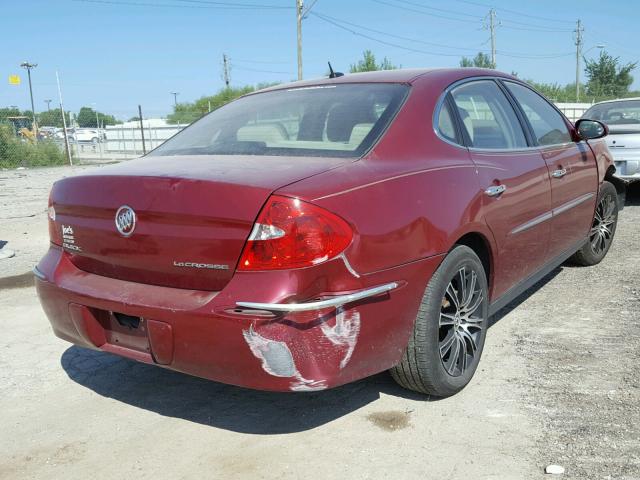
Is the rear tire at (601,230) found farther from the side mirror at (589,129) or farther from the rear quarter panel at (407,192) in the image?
the rear quarter panel at (407,192)

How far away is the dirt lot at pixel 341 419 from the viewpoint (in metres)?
2.51

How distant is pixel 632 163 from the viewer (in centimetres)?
825

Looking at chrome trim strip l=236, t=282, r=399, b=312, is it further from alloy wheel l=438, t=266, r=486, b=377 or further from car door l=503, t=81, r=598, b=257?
car door l=503, t=81, r=598, b=257

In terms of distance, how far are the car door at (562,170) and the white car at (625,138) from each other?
361 cm

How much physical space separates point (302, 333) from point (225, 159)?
Answer: 0.97 metres

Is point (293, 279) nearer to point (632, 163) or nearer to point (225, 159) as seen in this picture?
point (225, 159)

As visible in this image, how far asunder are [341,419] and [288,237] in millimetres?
1081

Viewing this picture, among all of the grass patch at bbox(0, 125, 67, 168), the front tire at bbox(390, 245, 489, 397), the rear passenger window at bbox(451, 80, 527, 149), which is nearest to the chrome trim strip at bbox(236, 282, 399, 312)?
the front tire at bbox(390, 245, 489, 397)

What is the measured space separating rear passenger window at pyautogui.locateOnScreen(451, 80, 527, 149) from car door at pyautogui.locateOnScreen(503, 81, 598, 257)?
0.69 ft

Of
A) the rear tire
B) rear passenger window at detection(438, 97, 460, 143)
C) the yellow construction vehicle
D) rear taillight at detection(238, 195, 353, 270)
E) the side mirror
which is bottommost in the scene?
the rear tire

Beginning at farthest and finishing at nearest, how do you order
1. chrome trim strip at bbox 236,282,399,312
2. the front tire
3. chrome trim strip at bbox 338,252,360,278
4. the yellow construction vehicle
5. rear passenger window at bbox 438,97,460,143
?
the yellow construction vehicle
rear passenger window at bbox 438,97,460,143
the front tire
chrome trim strip at bbox 338,252,360,278
chrome trim strip at bbox 236,282,399,312

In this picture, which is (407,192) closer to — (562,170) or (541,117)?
(562,170)

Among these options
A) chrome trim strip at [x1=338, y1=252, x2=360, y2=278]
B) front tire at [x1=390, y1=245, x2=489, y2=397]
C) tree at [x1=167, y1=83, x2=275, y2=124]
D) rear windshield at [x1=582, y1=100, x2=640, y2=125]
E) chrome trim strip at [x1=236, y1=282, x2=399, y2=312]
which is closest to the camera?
chrome trim strip at [x1=236, y1=282, x2=399, y2=312]

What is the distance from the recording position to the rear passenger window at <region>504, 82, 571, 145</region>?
4.07 metres
